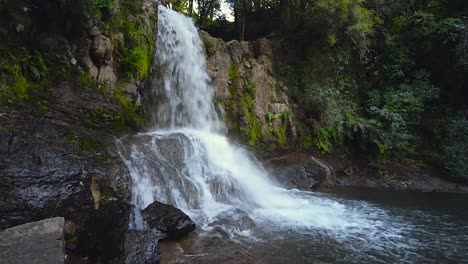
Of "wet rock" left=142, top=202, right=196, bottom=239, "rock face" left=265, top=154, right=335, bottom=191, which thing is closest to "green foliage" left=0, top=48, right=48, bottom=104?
"wet rock" left=142, top=202, right=196, bottom=239

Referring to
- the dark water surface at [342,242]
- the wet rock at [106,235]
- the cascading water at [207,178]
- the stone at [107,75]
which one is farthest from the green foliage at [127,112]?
the dark water surface at [342,242]

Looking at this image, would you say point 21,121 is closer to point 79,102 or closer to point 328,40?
point 79,102

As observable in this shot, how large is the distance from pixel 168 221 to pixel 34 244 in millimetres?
2064

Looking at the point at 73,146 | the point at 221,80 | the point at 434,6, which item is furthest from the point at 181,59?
the point at 434,6

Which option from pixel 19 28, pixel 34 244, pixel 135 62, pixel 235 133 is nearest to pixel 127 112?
pixel 135 62

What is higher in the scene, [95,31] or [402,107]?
[95,31]

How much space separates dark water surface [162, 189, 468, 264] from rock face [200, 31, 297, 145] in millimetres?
4774

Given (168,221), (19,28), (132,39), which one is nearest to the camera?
(168,221)

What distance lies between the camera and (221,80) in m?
11.9

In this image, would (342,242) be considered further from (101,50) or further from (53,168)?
(101,50)

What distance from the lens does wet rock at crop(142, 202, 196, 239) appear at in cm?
523

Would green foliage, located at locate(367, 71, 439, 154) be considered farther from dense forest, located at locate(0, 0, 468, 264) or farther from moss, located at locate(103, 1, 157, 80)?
moss, located at locate(103, 1, 157, 80)

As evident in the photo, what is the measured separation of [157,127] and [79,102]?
104 inches

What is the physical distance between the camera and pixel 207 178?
7.74 meters
